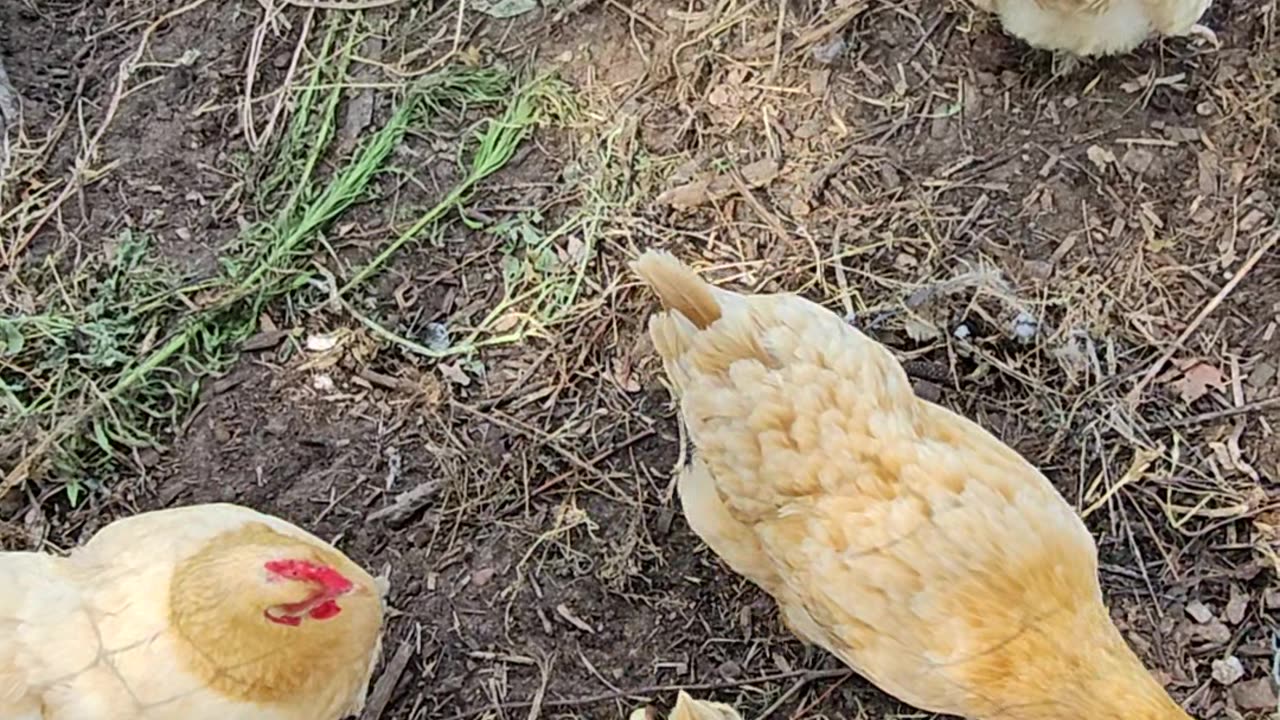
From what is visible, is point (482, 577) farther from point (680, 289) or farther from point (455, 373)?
point (680, 289)

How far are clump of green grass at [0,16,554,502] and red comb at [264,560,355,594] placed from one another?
1.01m

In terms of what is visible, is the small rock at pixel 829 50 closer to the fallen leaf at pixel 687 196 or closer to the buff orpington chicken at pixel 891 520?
the fallen leaf at pixel 687 196

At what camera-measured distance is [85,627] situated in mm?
2516

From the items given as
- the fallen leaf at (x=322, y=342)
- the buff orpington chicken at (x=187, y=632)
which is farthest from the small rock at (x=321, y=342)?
the buff orpington chicken at (x=187, y=632)

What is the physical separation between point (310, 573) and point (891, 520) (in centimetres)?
114

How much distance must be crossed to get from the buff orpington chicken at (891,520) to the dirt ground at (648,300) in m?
0.50

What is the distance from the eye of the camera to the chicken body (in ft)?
9.98

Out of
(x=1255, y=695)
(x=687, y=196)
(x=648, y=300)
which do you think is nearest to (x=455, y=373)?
(x=648, y=300)

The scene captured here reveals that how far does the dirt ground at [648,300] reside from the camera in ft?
10.00

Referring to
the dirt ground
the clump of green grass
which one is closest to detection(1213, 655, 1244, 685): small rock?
the dirt ground

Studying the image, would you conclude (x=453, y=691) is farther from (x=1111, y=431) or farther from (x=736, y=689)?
(x=1111, y=431)

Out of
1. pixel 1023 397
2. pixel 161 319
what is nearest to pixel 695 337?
pixel 1023 397

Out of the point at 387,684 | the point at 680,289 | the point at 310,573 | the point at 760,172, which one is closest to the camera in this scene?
the point at 310,573

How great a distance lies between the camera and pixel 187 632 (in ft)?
8.11
